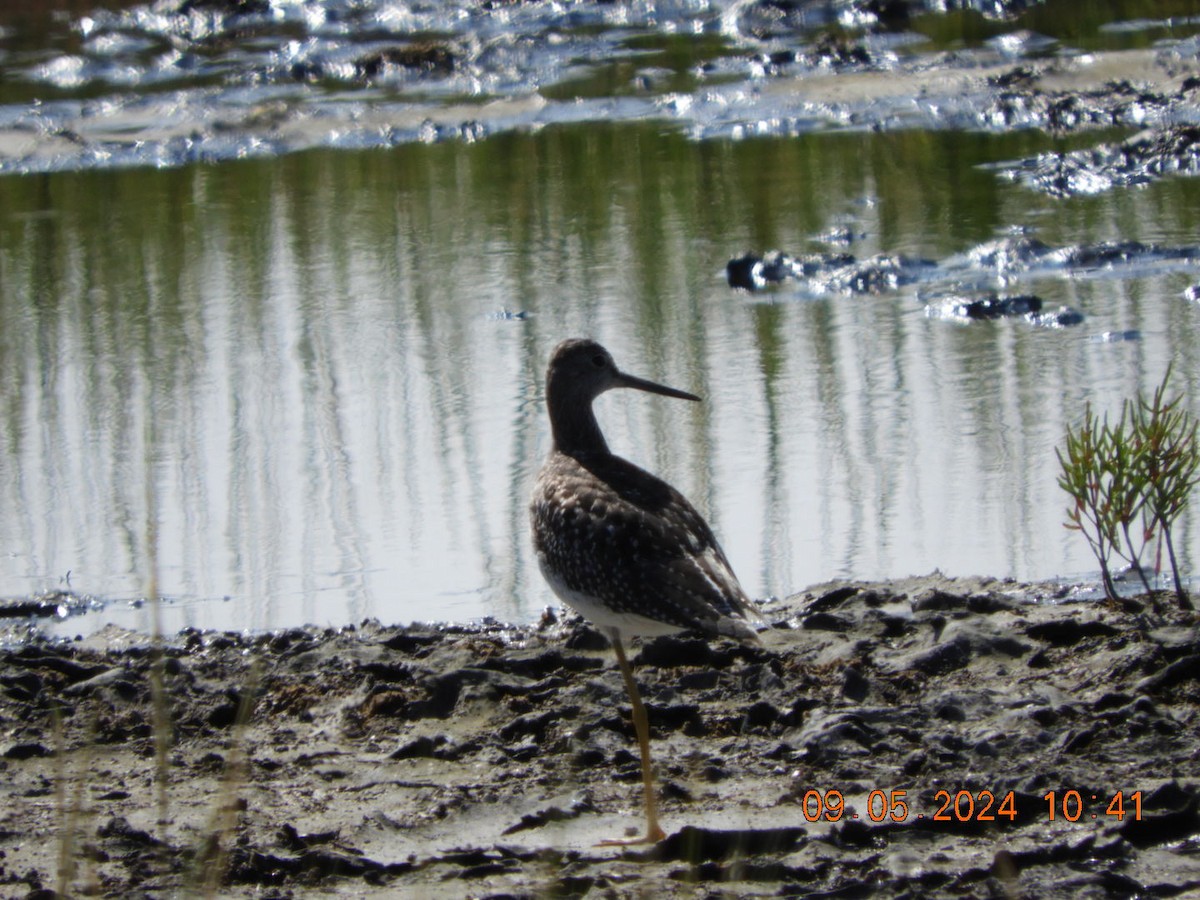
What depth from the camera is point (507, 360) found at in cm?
973

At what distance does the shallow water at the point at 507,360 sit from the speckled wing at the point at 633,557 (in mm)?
1170

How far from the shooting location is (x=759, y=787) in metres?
4.97

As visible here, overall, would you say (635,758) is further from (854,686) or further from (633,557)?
(854,686)

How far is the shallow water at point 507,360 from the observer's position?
729cm

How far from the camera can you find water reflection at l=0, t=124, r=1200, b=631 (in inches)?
287

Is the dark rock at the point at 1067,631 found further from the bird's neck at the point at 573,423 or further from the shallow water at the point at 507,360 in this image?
the bird's neck at the point at 573,423

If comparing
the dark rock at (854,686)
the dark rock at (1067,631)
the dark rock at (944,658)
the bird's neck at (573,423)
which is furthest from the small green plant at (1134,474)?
the bird's neck at (573,423)

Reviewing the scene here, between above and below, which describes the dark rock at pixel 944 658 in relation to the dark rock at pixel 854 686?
above

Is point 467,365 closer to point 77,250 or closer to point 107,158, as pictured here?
point 77,250

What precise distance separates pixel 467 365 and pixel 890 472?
281 cm

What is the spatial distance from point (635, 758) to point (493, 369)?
451cm
